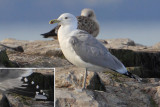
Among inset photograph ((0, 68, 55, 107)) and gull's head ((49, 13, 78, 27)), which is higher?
gull's head ((49, 13, 78, 27))

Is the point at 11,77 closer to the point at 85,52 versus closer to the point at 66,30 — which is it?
the point at 85,52

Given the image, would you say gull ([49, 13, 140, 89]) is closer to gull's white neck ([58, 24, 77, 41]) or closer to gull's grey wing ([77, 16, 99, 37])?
gull's white neck ([58, 24, 77, 41])

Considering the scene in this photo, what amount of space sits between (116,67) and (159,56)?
7.26m

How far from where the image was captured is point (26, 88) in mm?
6062

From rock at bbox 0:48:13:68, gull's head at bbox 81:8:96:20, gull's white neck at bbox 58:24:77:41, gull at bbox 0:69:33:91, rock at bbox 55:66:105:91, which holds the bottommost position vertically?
rock at bbox 55:66:105:91

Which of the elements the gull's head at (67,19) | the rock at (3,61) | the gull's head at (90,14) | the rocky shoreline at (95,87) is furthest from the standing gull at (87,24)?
the gull's head at (67,19)

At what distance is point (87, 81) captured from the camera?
8.81 meters

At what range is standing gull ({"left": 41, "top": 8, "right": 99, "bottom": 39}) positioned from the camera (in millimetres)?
15024

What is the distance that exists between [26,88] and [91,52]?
2.50m

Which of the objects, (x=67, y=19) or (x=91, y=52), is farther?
(x=67, y=19)

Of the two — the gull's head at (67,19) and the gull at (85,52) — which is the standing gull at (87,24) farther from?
the gull at (85,52)

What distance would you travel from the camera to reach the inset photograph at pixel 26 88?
597 cm

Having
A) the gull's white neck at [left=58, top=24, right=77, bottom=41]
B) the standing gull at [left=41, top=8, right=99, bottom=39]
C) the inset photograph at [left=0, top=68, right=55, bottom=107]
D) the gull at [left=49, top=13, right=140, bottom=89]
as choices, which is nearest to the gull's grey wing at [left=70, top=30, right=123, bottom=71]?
the gull at [left=49, top=13, right=140, bottom=89]

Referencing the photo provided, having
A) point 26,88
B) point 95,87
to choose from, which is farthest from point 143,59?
point 26,88
